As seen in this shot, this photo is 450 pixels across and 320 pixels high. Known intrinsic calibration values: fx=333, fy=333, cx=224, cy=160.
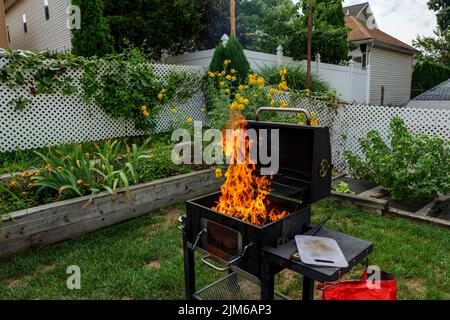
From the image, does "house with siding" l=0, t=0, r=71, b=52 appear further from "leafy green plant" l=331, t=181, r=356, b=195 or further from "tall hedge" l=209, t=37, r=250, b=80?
"leafy green plant" l=331, t=181, r=356, b=195

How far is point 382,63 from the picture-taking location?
18797 mm

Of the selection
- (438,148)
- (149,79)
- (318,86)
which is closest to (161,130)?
(149,79)

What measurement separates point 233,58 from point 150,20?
14.1 ft

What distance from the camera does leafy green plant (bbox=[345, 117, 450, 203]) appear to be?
4129mm

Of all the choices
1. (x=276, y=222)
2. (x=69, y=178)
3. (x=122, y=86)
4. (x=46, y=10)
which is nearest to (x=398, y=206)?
(x=276, y=222)

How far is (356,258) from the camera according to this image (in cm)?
182

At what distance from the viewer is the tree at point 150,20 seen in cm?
1051

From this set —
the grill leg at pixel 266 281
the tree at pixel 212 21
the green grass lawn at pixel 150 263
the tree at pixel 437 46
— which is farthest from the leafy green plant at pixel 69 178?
the tree at pixel 437 46

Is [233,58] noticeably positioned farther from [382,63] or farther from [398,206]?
[382,63]

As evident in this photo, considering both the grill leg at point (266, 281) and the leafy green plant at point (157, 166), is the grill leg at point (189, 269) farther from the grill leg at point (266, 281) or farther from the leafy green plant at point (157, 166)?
the leafy green plant at point (157, 166)

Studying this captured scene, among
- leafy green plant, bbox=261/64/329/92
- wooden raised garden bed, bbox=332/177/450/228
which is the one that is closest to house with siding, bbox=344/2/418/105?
leafy green plant, bbox=261/64/329/92

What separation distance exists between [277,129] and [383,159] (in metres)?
2.75

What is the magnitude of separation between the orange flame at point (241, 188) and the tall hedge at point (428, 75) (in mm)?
23613

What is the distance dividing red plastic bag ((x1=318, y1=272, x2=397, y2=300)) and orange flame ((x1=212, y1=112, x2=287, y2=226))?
56cm
